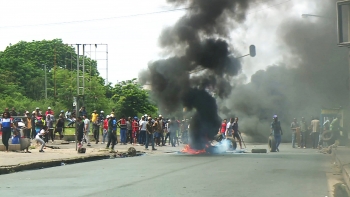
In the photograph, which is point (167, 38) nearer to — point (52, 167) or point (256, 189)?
point (52, 167)

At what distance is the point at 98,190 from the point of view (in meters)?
11.0

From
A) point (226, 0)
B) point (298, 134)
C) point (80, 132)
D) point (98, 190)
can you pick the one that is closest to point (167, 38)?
point (226, 0)

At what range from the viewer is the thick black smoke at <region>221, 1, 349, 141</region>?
4250 cm

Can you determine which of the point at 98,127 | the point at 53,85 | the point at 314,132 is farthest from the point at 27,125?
the point at 53,85

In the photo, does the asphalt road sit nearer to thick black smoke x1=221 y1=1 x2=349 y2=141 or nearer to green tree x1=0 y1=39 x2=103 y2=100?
thick black smoke x1=221 y1=1 x2=349 y2=141

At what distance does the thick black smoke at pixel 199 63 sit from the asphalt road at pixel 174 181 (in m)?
8.94

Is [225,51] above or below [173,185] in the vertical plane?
above

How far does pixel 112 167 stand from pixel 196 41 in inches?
409

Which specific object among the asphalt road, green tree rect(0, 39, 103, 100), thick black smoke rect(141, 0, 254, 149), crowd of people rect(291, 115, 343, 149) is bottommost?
the asphalt road

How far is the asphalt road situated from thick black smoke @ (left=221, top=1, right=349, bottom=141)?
1021 inches

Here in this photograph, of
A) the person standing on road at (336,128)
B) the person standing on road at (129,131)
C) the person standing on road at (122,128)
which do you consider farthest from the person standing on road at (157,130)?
the person standing on road at (336,128)

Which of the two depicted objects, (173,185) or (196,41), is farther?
(196,41)

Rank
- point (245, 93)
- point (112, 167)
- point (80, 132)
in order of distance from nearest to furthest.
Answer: point (112, 167), point (80, 132), point (245, 93)

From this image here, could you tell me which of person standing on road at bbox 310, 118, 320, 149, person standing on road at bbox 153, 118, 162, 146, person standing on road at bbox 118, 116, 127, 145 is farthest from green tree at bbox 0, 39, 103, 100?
person standing on road at bbox 310, 118, 320, 149
